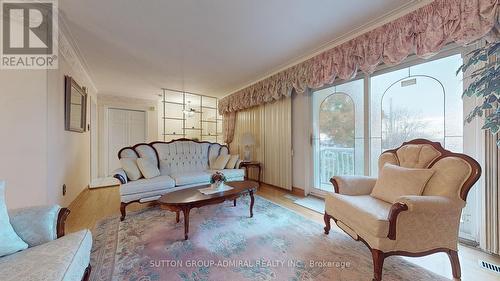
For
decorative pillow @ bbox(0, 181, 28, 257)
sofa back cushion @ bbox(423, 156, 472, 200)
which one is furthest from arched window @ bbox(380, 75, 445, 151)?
decorative pillow @ bbox(0, 181, 28, 257)

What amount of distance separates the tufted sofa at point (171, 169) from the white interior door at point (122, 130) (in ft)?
9.32

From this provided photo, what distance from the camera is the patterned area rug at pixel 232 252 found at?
147 cm

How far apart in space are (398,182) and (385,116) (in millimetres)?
1157

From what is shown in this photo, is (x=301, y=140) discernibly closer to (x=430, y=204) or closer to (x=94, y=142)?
(x=430, y=204)

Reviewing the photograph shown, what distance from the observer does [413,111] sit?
91.2 inches

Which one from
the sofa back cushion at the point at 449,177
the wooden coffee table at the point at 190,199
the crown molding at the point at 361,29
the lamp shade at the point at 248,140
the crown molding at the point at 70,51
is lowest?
the wooden coffee table at the point at 190,199

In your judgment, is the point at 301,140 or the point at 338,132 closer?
the point at 338,132

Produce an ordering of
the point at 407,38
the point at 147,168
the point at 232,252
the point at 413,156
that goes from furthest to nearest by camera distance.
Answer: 1. the point at 147,168
2. the point at 407,38
3. the point at 413,156
4. the point at 232,252

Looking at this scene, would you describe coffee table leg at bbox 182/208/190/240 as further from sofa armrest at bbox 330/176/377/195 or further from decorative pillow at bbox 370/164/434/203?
decorative pillow at bbox 370/164/434/203

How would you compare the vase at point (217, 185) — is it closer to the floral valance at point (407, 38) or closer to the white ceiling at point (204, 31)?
the white ceiling at point (204, 31)

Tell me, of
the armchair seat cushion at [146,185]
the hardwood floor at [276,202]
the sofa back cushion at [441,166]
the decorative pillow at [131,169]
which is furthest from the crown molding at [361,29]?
the decorative pillow at [131,169]

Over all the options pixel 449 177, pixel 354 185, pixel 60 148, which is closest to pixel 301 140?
pixel 354 185

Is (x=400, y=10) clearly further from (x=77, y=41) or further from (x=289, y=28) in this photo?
(x=77, y=41)

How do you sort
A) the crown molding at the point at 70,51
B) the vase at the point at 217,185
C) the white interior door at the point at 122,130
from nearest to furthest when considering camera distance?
the crown molding at the point at 70,51 → the vase at the point at 217,185 → the white interior door at the point at 122,130
